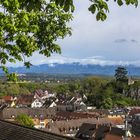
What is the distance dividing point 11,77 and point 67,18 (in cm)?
221

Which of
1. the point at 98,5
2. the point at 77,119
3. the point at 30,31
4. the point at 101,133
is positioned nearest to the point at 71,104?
the point at 77,119

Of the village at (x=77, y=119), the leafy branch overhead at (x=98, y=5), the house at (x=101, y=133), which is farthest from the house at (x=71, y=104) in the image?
the leafy branch overhead at (x=98, y=5)

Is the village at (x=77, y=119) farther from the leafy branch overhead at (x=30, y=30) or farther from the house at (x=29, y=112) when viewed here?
the leafy branch overhead at (x=30, y=30)

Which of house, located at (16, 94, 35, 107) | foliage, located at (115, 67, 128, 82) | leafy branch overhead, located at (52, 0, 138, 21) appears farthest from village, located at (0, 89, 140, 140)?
leafy branch overhead, located at (52, 0, 138, 21)

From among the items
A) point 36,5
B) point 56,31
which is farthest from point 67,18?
point 36,5

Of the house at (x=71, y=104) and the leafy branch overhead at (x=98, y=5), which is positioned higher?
the leafy branch overhead at (x=98, y=5)

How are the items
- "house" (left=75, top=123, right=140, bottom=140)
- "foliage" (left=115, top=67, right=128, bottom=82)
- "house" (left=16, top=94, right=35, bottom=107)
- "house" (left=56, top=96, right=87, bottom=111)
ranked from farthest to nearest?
1. "foliage" (left=115, top=67, right=128, bottom=82)
2. "house" (left=16, top=94, right=35, bottom=107)
3. "house" (left=56, top=96, right=87, bottom=111)
4. "house" (left=75, top=123, right=140, bottom=140)

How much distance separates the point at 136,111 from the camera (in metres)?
108

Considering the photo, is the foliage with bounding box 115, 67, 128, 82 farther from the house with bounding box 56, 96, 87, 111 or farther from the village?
the house with bounding box 56, 96, 87, 111

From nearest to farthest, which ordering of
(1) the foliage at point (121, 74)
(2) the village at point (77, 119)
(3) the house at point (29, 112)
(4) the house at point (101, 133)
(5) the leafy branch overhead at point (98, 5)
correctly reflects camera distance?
(5) the leafy branch overhead at point (98, 5) → (4) the house at point (101, 133) → (2) the village at point (77, 119) → (3) the house at point (29, 112) → (1) the foliage at point (121, 74)

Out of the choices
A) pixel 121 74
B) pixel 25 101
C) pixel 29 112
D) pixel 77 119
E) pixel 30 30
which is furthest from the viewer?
pixel 121 74

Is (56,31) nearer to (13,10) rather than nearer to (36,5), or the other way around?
(13,10)

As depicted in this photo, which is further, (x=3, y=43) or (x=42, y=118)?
(x=42, y=118)

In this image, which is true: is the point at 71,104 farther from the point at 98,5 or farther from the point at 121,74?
the point at 98,5
